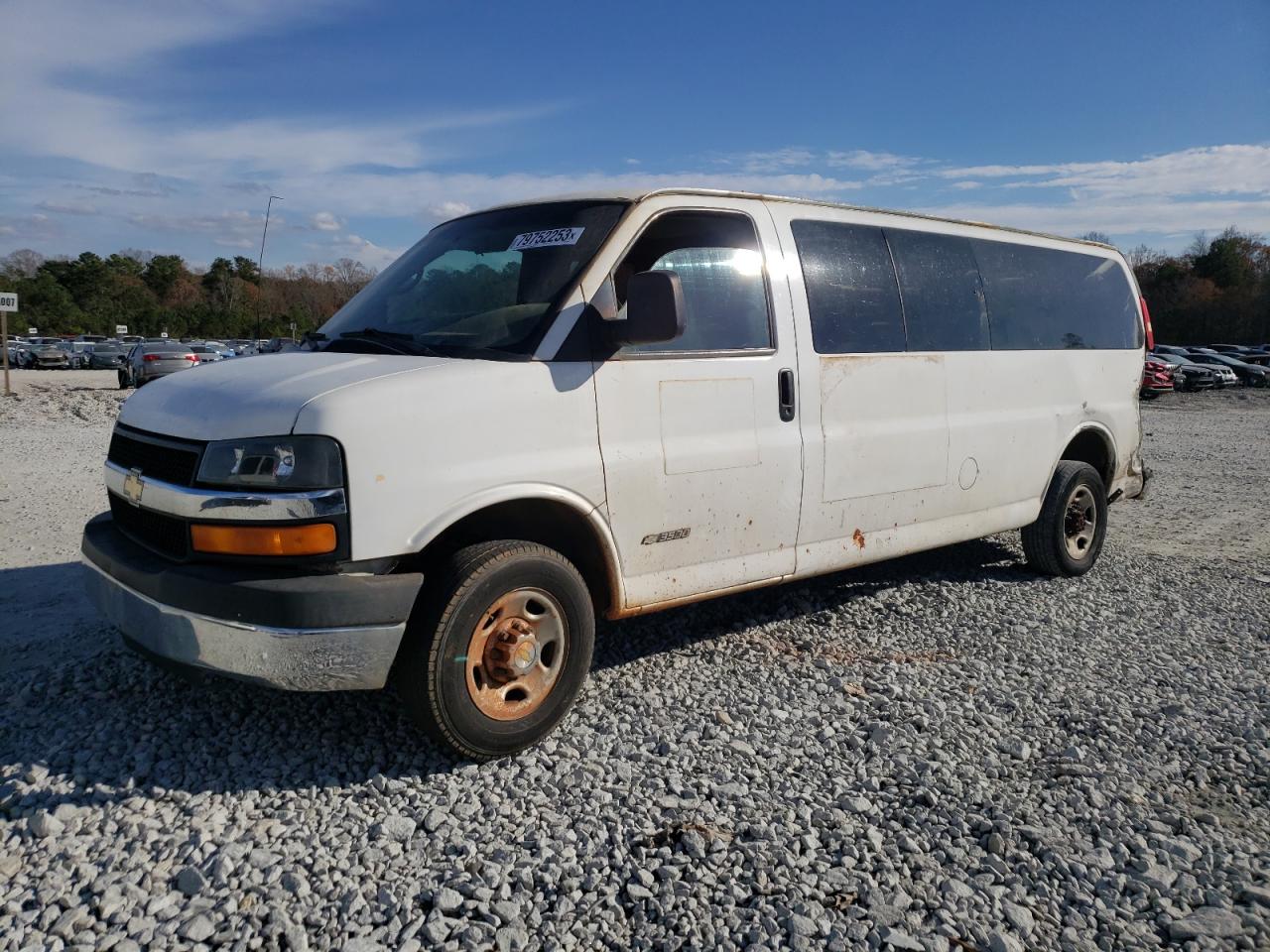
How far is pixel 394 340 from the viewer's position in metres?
3.85

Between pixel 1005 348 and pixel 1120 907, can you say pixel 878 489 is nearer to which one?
pixel 1005 348

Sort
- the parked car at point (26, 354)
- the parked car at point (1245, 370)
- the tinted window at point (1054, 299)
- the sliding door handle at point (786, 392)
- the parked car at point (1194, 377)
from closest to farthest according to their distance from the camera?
1. the sliding door handle at point (786, 392)
2. the tinted window at point (1054, 299)
3. the parked car at point (1194, 377)
4. the parked car at point (1245, 370)
5. the parked car at point (26, 354)

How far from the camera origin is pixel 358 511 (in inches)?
121

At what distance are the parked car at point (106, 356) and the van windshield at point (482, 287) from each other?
45.9 metres

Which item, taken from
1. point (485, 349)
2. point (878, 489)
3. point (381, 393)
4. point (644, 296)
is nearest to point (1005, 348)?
point (878, 489)

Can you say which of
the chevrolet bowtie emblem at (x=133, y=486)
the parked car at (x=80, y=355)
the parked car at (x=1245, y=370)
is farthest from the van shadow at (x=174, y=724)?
the parked car at (x=80, y=355)

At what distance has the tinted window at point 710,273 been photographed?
394 centimetres

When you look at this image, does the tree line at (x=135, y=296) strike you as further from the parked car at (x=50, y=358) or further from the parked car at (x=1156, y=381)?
the parked car at (x=1156, y=381)

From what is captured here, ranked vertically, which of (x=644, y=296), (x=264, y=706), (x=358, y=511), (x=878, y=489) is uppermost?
(x=644, y=296)

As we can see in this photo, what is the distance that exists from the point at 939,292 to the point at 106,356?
48.1 metres

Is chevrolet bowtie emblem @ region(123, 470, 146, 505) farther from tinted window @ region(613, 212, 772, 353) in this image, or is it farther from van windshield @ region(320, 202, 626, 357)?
tinted window @ region(613, 212, 772, 353)

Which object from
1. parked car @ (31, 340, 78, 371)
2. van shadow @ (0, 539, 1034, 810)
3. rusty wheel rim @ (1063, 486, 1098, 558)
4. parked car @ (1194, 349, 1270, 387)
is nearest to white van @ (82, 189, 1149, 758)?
van shadow @ (0, 539, 1034, 810)

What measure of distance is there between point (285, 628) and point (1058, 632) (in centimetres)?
406

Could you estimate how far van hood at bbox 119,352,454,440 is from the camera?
3115 mm
